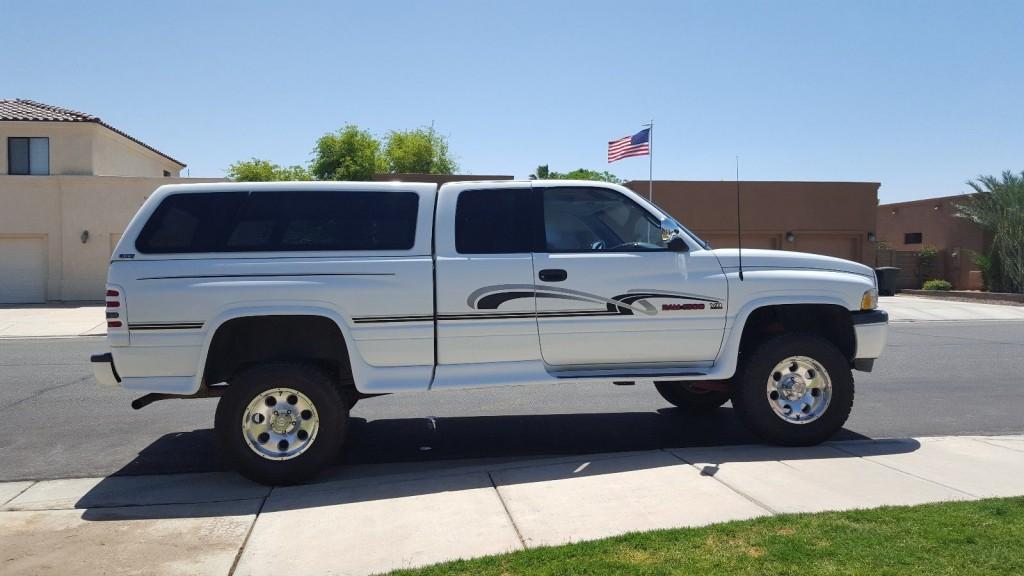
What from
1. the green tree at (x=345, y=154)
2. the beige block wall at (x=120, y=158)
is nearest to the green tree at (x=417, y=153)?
the green tree at (x=345, y=154)

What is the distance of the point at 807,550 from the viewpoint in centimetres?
456

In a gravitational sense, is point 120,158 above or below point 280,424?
above

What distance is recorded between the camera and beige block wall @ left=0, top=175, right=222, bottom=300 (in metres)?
26.8

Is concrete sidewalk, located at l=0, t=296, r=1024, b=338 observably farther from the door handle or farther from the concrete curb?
the door handle

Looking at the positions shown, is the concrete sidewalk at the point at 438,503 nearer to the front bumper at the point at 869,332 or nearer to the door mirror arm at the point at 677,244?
the front bumper at the point at 869,332

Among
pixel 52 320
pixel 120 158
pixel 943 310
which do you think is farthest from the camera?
pixel 120 158

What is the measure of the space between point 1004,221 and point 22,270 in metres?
32.1

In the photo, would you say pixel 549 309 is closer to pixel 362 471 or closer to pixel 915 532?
pixel 362 471

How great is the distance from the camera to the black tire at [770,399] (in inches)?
276

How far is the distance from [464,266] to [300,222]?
1.30 metres

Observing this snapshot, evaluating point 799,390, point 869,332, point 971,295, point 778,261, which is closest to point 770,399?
point 799,390

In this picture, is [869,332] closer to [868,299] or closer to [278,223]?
[868,299]

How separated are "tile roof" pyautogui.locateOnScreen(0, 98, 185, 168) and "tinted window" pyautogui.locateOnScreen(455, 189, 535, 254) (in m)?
24.7

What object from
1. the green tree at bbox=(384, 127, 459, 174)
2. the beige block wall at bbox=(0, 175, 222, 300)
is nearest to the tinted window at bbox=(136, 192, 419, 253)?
the beige block wall at bbox=(0, 175, 222, 300)
